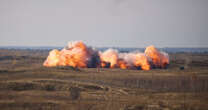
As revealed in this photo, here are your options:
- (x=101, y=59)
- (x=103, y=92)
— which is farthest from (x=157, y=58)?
(x=103, y=92)

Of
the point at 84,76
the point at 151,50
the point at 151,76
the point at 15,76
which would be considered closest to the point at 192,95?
the point at 151,76

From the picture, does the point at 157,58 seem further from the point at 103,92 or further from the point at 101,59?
the point at 103,92

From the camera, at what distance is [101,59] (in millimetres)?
107125

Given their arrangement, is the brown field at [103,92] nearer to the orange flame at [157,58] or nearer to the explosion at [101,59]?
the explosion at [101,59]

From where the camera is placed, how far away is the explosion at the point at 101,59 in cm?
10038

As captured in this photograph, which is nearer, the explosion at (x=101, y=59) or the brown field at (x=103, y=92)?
the brown field at (x=103, y=92)

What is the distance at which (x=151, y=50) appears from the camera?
107688mm

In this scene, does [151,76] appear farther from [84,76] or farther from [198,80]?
[84,76]

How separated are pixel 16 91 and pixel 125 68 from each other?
5051cm

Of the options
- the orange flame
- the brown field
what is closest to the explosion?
the orange flame

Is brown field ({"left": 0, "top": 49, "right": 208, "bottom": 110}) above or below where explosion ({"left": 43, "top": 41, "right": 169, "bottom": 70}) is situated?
below

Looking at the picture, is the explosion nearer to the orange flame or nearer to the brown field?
the orange flame

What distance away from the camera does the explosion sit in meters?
100

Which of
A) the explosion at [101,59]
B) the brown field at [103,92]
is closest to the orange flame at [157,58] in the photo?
the explosion at [101,59]
